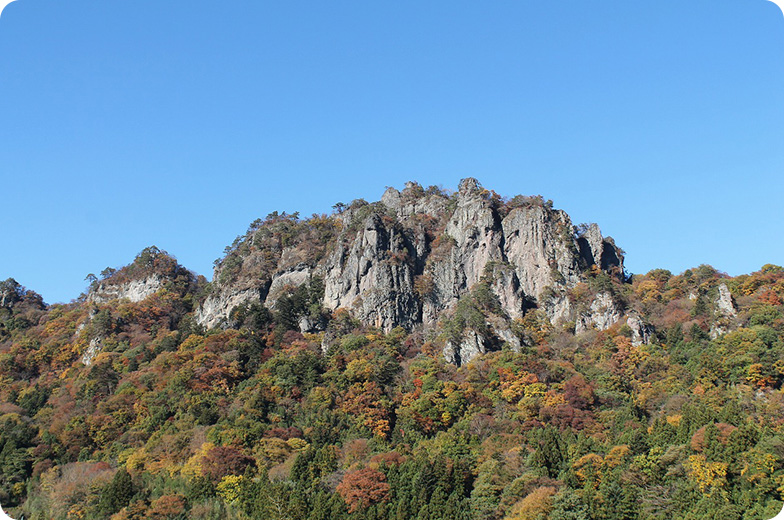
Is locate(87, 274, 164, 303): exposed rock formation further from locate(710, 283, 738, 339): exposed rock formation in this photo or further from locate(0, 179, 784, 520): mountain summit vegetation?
locate(710, 283, 738, 339): exposed rock formation

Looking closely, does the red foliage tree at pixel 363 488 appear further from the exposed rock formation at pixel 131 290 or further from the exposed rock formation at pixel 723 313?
the exposed rock formation at pixel 131 290

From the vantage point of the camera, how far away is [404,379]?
72000 mm

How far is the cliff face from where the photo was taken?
278 feet

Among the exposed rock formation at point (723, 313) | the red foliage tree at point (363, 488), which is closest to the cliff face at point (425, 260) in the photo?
the exposed rock formation at point (723, 313)

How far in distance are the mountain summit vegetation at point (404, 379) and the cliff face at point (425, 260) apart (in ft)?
0.77

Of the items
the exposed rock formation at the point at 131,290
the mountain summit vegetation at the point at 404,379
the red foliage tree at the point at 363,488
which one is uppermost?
the exposed rock formation at the point at 131,290

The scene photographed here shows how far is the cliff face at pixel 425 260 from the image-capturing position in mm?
84750

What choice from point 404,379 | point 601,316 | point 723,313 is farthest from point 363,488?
point 723,313

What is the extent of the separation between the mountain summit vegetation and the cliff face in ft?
0.77

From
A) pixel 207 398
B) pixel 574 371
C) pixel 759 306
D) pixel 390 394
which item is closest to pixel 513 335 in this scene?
pixel 574 371

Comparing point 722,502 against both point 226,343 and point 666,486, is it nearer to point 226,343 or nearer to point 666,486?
point 666,486

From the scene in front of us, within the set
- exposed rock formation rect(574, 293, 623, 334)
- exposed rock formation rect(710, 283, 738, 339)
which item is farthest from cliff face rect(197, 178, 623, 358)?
exposed rock formation rect(710, 283, 738, 339)

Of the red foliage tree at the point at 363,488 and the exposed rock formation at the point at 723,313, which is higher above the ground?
the exposed rock formation at the point at 723,313

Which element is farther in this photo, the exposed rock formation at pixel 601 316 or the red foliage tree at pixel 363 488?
the exposed rock formation at pixel 601 316
